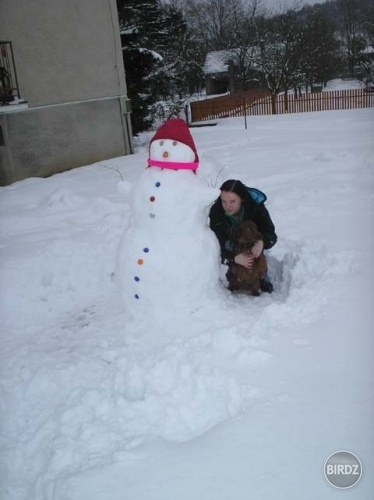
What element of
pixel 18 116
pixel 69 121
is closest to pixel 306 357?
pixel 18 116

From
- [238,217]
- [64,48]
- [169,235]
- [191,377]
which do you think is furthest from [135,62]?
[191,377]

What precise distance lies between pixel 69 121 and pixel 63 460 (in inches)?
417

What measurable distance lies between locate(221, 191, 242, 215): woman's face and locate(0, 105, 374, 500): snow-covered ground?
223mm

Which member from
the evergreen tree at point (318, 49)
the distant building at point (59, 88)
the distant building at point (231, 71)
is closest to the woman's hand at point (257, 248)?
the distant building at point (59, 88)

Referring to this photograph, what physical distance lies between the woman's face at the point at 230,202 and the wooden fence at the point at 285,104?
18.6 m

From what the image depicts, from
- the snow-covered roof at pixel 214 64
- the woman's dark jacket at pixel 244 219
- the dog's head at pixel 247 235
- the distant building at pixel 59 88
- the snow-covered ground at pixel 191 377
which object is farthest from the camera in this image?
the snow-covered roof at pixel 214 64

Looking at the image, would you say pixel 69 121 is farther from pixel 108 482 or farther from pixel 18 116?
pixel 108 482

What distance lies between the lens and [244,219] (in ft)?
13.4

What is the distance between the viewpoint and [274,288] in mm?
4516

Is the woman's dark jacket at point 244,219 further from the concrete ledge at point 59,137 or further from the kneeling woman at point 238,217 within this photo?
the concrete ledge at point 59,137

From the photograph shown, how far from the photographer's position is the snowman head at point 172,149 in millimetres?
3453

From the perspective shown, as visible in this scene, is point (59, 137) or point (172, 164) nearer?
point (172, 164)

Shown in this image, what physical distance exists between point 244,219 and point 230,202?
0.25 metres

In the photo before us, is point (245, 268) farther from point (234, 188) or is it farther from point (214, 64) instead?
point (214, 64)
